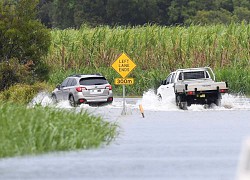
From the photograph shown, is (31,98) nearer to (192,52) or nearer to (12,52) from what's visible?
(12,52)

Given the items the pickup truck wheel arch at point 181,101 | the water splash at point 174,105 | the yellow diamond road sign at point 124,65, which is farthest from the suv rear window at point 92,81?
the yellow diamond road sign at point 124,65

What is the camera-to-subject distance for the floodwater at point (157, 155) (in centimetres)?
1962

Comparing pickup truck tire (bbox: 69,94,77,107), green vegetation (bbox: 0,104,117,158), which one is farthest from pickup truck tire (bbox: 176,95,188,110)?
green vegetation (bbox: 0,104,117,158)

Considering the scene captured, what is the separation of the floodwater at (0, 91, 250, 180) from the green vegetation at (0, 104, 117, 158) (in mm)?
369

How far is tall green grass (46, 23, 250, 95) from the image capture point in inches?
2196

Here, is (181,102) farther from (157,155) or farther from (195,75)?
(157,155)

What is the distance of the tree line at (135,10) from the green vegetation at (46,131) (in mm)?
67610

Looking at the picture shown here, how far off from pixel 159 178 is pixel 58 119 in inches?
290

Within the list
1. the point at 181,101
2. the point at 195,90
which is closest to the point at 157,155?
the point at 195,90

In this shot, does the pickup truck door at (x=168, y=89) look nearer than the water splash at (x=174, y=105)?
No

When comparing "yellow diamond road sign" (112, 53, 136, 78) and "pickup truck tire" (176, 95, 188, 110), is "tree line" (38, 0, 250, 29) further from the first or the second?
"yellow diamond road sign" (112, 53, 136, 78)

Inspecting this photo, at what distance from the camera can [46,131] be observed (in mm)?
23812

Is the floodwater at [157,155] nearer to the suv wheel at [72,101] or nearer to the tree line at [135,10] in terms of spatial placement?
the suv wheel at [72,101]

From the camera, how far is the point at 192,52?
5628 centimetres
